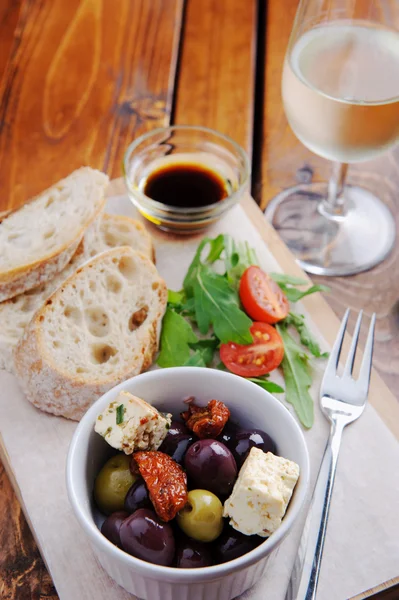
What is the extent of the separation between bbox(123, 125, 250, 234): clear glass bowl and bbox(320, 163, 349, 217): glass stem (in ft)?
0.88

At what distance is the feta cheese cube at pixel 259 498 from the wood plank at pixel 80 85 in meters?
1.34

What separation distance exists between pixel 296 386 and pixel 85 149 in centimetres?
118

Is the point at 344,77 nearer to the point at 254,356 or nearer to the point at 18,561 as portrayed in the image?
the point at 254,356

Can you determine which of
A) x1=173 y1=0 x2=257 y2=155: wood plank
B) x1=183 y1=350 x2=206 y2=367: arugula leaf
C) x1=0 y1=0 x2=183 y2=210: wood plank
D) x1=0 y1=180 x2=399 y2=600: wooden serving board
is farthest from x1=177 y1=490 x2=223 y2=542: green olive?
x1=173 y1=0 x2=257 y2=155: wood plank

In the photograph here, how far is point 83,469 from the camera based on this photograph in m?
1.27

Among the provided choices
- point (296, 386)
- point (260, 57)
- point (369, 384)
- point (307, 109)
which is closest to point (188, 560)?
point (296, 386)

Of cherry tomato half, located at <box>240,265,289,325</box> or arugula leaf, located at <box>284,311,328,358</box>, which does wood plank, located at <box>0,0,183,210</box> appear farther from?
arugula leaf, located at <box>284,311,328,358</box>

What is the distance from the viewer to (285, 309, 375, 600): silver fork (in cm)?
130

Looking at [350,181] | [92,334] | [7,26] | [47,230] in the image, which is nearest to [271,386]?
[92,334]

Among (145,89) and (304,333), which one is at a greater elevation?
(145,89)

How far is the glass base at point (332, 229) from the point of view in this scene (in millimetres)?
2049

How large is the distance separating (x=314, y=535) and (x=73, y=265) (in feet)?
2.93

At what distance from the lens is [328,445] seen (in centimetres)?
150

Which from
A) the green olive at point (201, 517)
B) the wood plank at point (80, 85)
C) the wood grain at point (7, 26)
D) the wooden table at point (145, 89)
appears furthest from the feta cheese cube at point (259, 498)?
the wood grain at point (7, 26)
